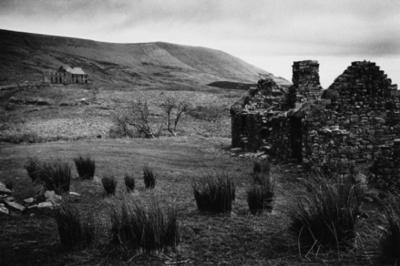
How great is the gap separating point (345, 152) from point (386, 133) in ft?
5.70

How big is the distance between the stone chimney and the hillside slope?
70863 millimetres

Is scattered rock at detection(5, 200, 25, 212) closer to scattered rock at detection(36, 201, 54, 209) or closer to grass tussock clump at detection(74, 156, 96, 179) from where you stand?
scattered rock at detection(36, 201, 54, 209)

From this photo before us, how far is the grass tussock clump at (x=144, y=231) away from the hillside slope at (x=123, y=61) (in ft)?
271

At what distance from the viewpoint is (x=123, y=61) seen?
457 ft

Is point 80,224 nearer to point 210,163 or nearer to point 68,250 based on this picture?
point 68,250

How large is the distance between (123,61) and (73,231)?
141006 millimetres

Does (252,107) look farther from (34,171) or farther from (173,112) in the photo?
(173,112)

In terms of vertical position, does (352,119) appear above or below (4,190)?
above

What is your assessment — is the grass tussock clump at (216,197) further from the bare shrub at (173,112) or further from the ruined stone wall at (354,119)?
the bare shrub at (173,112)

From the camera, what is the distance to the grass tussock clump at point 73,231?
4570 millimetres

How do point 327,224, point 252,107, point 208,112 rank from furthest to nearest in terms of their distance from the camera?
point 208,112 < point 252,107 < point 327,224

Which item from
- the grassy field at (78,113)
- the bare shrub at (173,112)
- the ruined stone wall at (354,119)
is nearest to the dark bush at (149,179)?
the ruined stone wall at (354,119)

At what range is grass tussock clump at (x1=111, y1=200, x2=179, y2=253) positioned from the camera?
4273 millimetres

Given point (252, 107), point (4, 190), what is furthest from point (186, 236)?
point (252, 107)
